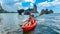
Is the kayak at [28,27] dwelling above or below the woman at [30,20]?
below

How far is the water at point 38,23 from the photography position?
15.4 feet

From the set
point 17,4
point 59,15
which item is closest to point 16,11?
point 17,4

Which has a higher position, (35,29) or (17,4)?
(17,4)

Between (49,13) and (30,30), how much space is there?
533 millimetres

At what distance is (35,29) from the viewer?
487cm

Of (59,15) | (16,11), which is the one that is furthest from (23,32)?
(59,15)

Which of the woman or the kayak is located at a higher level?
the woman

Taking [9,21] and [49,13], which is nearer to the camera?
[49,13]

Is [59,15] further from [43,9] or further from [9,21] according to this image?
[9,21]

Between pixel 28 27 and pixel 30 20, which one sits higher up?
pixel 30 20

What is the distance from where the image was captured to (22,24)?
474 centimetres

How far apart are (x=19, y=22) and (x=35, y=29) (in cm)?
36

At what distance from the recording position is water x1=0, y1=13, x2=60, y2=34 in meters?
4.69

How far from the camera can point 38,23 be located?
15.8 feet
